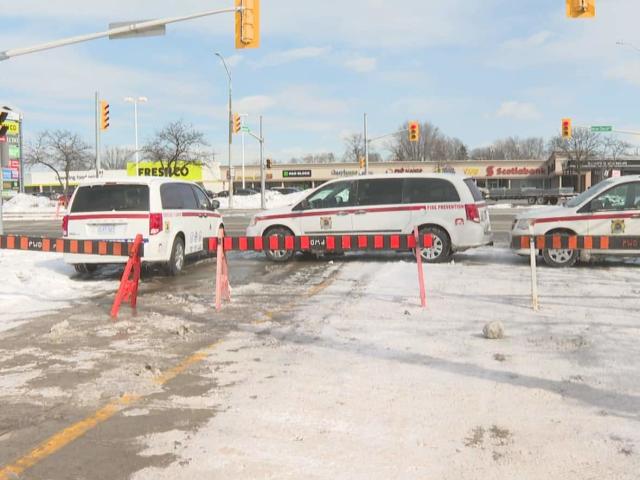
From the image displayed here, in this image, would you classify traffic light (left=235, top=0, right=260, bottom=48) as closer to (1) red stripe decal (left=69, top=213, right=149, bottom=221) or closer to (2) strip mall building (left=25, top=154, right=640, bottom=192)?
(1) red stripe decal (left=69, top=213, right=149, bottom=221)

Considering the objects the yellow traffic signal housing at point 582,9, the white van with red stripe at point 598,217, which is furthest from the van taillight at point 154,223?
the yellow traffic signal housing at point 582,9

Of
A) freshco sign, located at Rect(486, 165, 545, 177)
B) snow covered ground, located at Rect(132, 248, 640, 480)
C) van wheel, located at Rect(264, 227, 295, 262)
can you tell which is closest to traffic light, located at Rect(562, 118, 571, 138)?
van wheel, located at Rect(264, 227, 295, 262)

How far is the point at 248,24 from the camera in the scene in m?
16.8

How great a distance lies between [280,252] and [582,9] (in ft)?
30.6

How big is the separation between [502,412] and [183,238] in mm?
8590

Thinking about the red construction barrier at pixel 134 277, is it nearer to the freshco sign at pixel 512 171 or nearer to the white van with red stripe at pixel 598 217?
the white van with red stripe at pixel 598 217

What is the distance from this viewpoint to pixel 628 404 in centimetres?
446

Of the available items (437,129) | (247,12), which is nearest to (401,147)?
(437,129)

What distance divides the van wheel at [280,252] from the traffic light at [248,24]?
6175 mm

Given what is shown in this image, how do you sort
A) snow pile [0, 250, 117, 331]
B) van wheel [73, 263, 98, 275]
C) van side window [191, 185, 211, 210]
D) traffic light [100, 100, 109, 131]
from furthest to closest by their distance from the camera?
traffic light [100, 100, 109, 131]
van side window [191, 185, 211, 210]
van wheel [73, 263, 98, 275]
snow pile [0, 250, 117, 331]

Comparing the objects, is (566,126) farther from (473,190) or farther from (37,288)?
(37,288)

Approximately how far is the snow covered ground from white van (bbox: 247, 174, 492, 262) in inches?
168

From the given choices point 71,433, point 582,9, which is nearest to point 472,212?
point 582,9

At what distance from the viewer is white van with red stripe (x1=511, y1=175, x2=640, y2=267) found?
11.5m
